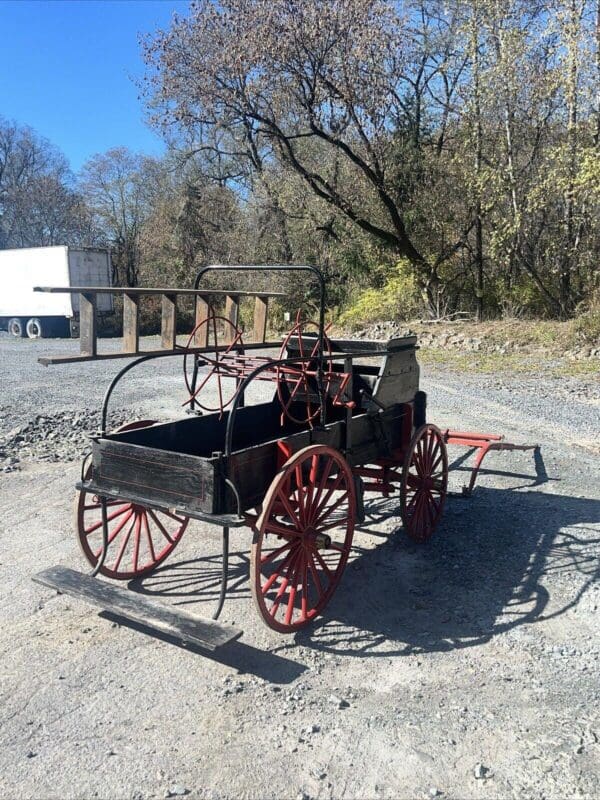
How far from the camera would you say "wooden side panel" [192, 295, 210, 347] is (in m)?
4.16

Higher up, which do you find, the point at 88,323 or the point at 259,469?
the point at 88,323

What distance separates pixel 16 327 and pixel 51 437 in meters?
20.8

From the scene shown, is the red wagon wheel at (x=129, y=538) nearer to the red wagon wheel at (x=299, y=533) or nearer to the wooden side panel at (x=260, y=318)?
the red wagon wheel at (x=299, y=533)

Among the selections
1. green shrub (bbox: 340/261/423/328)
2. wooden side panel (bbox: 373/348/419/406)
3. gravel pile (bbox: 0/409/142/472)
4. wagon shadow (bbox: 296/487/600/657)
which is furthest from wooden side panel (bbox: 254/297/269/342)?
green shrub (bbox: 340/261/423/328)

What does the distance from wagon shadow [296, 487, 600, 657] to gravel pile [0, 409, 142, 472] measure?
3.39m

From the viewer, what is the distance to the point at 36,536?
5.27 m

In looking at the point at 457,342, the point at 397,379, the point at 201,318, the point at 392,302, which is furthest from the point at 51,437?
the point at 392,302

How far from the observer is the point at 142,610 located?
346 centimetres

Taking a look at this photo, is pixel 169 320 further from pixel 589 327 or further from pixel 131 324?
pixel 589 327

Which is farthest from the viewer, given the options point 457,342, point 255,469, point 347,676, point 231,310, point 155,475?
point 457,342

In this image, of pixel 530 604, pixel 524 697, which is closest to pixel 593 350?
pixel 530 604

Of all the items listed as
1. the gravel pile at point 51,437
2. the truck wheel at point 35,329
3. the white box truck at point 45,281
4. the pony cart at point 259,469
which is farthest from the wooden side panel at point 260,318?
the truck wheel at point 35,329

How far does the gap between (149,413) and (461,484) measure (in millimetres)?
4836

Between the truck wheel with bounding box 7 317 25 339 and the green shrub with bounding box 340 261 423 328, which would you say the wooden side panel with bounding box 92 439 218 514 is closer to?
the green shrub with bounding box 340 261 423 328
